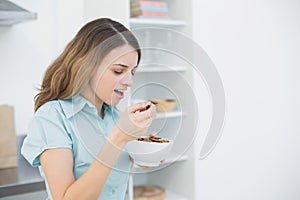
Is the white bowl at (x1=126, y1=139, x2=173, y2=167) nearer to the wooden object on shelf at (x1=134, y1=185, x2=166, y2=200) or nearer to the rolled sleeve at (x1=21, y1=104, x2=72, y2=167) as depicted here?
the rolled sleeve at (x1=21, y1=104, x2=72, y2=167)

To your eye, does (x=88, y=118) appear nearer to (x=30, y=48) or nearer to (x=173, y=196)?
(x=30, y=48)

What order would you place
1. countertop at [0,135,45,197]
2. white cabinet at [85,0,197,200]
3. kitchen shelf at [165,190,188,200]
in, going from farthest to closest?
kitchen shelf at [165,190,188,200] → countertop at [0,135,45,197] → white cabinet at [85,0,197,200]

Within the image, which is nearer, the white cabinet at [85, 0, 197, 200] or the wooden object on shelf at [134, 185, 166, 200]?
the white cabinet at [85, 0, 197, 200]

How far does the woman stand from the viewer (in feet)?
2.79

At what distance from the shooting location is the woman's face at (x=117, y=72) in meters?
0.83

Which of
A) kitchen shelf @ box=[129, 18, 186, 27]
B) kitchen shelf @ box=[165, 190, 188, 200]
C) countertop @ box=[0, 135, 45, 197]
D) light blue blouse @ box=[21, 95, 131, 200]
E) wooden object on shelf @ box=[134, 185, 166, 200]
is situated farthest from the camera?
kitchen shelf @ box=[165, 190, 188, 200]

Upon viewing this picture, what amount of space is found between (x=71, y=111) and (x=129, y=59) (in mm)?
258

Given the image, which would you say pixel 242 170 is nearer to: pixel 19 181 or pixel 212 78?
pixel 19 181

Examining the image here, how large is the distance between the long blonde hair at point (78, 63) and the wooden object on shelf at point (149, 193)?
1072 millimetres

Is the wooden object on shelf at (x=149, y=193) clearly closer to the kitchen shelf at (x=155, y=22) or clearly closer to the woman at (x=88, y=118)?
the kitchen shelf at (x=155, y=22)

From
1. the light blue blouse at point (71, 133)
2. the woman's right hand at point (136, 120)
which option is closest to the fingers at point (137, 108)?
the woman's right hand at point (136, 120)

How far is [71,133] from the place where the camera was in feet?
3.28

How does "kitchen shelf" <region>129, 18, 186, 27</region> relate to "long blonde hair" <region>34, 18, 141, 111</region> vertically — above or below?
above

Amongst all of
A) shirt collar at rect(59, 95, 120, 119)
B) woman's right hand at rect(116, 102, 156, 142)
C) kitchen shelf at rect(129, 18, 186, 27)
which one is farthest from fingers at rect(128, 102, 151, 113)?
A: kitchen shelf at rect(129, 18, 186, 27)
